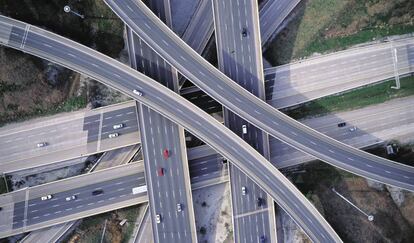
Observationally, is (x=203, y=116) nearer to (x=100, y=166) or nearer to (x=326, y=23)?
(x=100, y=166)

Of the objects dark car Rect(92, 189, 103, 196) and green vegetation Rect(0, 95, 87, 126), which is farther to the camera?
dark car Rect(92, 189, 103, 196)

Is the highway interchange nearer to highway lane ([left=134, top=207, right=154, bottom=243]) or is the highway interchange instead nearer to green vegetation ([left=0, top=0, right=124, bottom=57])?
green vegetation ([left=0, top=0, right=124, bottom=57])

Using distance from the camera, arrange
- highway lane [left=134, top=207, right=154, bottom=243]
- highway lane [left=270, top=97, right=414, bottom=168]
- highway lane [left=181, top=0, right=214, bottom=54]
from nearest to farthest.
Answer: highway lane [left=181, top=0, right=214, bottom=54]
highway lane [left=134, top=207, right=154, bottom=243]
highway lane [left=270, top=97, right=414, bottom=168]

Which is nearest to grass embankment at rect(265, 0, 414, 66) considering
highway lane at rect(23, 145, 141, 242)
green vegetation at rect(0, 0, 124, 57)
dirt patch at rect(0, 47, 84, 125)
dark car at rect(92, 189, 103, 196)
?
green vegetation at rect(0, 0, 124, 57)

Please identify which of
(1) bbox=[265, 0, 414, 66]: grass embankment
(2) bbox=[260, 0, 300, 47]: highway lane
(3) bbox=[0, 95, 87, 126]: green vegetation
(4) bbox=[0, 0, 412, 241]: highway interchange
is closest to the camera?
(4) bbox=[0, 0, 412, 241]: highway interchange

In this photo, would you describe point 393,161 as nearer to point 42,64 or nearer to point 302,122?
point 302,122

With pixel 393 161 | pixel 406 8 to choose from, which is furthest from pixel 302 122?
pixel 406 8

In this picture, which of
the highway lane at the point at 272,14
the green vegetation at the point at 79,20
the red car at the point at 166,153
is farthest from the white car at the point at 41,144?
the highway lane at the point at 272,14

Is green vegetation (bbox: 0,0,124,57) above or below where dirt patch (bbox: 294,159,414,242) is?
above
